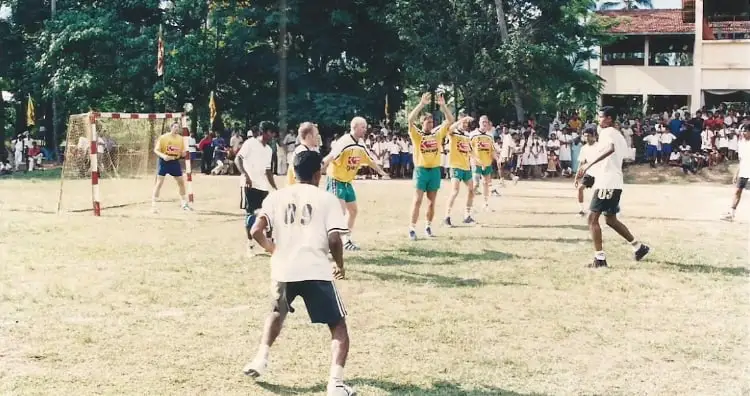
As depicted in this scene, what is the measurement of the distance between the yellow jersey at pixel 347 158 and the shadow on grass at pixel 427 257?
120 centimetres

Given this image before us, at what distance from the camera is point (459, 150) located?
1451cm

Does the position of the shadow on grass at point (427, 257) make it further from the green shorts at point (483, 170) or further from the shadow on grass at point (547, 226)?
the green shorts at point (483, 170)

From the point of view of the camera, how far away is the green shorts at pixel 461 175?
47.6 ft

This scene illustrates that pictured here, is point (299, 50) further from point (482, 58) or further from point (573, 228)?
point (573, 228)

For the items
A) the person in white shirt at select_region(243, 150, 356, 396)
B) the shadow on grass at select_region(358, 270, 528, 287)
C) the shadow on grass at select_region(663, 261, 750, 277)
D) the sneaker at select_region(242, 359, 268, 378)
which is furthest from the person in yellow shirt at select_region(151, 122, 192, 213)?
the person in white shirt at select_region(243, 150, 356, 396)

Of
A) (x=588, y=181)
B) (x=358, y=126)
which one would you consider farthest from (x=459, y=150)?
(x=358, y=126)

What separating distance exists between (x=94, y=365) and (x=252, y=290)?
287cm

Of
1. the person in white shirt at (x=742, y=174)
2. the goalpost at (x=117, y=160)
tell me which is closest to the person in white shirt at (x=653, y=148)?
the person in white shirt at (x=742, y=174)

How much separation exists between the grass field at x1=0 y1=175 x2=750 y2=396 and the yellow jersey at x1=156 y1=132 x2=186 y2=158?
260 centimetres

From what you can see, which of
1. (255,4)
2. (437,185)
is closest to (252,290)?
(437,185)

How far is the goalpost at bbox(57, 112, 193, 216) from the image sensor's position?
19641 mm

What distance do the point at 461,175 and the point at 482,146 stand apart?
6.82 ft

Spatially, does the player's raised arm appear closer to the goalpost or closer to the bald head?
the bald head

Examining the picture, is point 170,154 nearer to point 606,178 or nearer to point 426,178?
point 426,178
